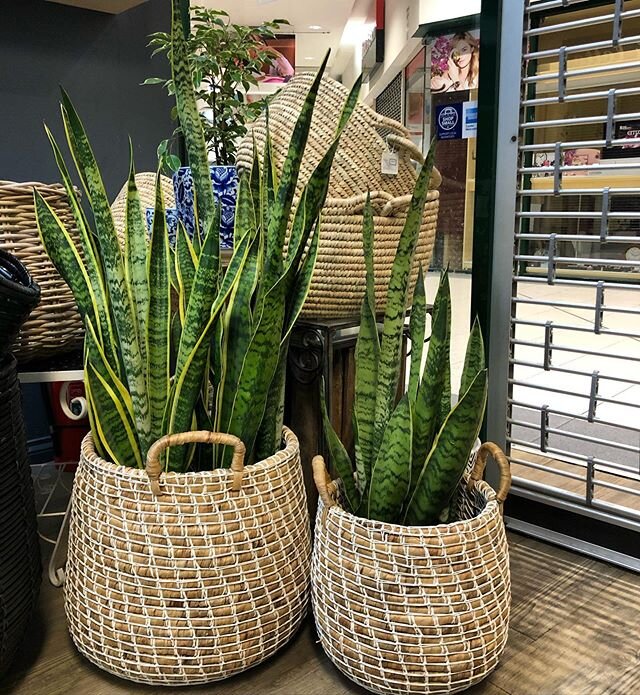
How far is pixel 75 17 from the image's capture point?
6.50ft

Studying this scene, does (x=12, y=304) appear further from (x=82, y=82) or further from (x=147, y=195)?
(x=82, y=82)

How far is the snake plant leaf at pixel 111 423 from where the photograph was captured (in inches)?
38.4

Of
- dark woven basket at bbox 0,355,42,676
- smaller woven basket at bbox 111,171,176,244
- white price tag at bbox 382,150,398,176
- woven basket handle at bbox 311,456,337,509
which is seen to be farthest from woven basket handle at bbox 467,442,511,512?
smaller woven basket at bbox 111,171,176,244

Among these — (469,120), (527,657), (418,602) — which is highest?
(469,120)

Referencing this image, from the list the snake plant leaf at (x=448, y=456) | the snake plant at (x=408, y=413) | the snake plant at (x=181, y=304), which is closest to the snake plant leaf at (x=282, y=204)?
the snake plant at (x=181, y=304)

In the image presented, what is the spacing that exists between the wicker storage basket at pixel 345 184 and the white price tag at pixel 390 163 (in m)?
0.01

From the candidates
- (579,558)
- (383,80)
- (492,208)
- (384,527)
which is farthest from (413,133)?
(383,80)

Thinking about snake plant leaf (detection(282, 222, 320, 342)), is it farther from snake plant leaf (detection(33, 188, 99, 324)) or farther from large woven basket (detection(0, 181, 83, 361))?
large woven basket (detection(0, 181, 83, 361))

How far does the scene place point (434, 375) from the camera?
93 centimetres

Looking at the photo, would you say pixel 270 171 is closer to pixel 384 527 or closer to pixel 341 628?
pixel 384 527

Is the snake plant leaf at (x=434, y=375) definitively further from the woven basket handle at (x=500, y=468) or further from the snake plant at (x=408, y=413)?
the woven basket handle at (x=500, y=468)

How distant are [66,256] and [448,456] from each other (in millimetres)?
660

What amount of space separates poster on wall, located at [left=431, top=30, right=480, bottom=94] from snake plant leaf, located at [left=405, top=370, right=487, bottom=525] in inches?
36.0

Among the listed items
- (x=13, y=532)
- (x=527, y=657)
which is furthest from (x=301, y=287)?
(x=527, y=657)
